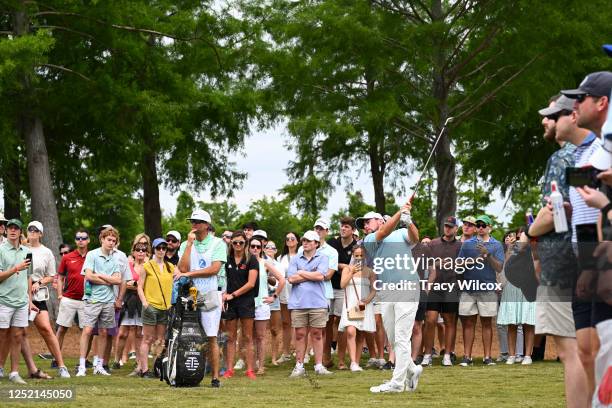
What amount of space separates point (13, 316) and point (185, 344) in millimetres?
2471

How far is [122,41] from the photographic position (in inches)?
971

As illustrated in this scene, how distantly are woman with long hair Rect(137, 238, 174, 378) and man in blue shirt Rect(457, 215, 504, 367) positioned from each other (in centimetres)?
440

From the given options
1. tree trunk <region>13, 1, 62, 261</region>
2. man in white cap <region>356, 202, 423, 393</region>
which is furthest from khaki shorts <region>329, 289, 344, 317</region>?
tree trunk <region>13, 1, 62, 261</region>

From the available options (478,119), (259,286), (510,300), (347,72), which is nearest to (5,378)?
(259,286)

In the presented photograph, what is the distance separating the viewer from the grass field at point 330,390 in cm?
A: 1180

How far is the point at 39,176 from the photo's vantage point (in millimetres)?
25016

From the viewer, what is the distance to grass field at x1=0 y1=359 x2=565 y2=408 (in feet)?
38.7

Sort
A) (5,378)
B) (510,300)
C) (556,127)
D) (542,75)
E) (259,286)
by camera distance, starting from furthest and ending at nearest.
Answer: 1. (542,75)
2. (510,300)
3. (259,286)
4. (5,378)
5. (556,127)

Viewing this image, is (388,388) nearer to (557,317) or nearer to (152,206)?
(557,317)

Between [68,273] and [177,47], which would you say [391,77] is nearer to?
[177,47]

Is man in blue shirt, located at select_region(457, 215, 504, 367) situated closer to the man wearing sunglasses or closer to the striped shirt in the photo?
the man wearing sunglasses

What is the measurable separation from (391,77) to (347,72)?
0.94 meters

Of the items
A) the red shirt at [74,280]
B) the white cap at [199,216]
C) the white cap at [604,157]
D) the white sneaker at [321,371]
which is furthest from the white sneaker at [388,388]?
the white cap at [604,157]

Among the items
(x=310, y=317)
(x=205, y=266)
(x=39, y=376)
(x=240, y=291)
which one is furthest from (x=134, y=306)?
(x=205, y=266)
